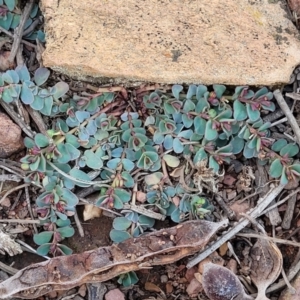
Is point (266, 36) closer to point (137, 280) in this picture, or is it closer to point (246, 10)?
point (246, 10)

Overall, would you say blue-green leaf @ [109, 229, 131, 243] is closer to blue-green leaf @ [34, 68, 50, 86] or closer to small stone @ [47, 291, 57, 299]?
small stone @ [47, 291, 57, 299]

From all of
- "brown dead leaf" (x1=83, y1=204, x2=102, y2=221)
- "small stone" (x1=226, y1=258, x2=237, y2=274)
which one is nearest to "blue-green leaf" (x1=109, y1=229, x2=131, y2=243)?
"brown dead leaf" (x1=83, y1=204, x2=102, y2=221)

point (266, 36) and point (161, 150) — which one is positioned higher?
point (266, 36)

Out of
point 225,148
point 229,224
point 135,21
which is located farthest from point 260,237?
point 135,21

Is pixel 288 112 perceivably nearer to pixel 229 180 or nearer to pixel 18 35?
pixel 229 180

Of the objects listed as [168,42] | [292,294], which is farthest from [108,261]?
[168,42]
